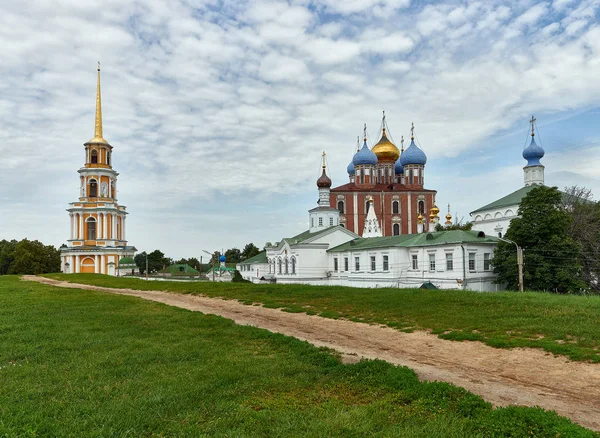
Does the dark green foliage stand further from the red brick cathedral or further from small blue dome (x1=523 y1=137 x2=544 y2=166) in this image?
small blue dome (x1=523 y1=137 x2=544 y2=166)

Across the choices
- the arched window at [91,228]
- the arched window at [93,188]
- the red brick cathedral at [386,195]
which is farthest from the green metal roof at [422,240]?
the arched window at [93,188]

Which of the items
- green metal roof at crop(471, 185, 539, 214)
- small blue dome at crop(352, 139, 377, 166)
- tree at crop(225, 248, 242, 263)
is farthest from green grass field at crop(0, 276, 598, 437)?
tree at crop(225, 248, 242, 263)

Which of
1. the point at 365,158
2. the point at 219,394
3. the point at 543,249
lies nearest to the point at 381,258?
the point at 543,249

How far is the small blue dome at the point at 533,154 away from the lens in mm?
43094

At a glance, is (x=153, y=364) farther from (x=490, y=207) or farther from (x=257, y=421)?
(x=490, y=207)

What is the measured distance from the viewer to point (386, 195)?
197ft

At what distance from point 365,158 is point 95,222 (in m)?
35.4

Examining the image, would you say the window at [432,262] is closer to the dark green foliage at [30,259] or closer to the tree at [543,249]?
the tree at [543,249]

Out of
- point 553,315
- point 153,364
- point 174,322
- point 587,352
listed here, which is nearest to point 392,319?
point 553,315

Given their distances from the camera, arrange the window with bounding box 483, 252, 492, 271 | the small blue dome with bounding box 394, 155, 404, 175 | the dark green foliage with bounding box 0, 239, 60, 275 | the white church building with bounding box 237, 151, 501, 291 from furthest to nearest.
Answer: the small blue dome with bounding box 394, 155, 404, 175, the dark green foliage with bounding box 0, 239, 60, 275, the window with bounding box 483, 252, 492, 271, the white church building with bounding box 237, 151, 501, 291

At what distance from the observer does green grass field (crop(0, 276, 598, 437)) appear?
5141 millimetres

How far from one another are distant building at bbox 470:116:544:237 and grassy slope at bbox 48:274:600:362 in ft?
85.1

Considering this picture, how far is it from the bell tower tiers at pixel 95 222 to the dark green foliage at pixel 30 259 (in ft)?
37.7

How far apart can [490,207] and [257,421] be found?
135 ft
